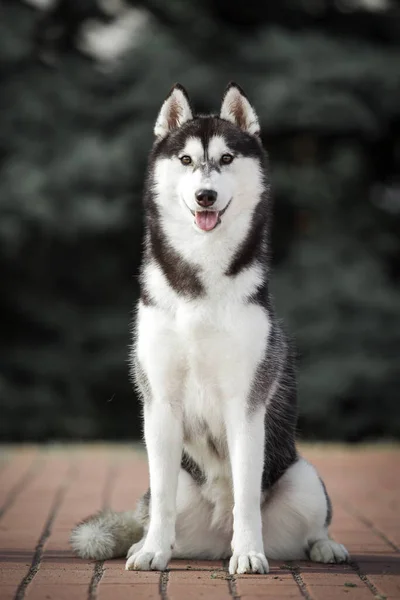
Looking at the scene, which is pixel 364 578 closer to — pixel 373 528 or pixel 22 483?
pixel 373 528

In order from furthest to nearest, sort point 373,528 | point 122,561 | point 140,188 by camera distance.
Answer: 1. point 140,188
2. point 373,528
3. point 122,561

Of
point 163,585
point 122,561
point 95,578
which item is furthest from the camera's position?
point 122,561

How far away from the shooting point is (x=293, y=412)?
177 inches

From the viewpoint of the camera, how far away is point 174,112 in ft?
14.0

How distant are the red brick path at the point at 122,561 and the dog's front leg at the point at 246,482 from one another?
12 cm

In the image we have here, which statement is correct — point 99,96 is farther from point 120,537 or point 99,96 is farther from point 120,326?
point 120,537

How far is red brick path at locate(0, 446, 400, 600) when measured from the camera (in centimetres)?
367

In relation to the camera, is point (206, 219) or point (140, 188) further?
point (140, 188)

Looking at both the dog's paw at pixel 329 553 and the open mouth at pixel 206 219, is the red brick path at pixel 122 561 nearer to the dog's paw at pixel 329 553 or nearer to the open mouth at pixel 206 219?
the dog's paw at pixel 329 553

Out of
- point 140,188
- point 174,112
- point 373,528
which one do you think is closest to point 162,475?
point 174,112

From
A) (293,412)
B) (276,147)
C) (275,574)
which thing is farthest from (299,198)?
(275,574)

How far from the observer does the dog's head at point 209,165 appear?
3947 mm

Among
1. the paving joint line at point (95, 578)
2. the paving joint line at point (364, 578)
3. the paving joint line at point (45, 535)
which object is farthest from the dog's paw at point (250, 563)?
the paving joint line at point (45, 535)

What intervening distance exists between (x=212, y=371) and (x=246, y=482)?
1.54 ft
